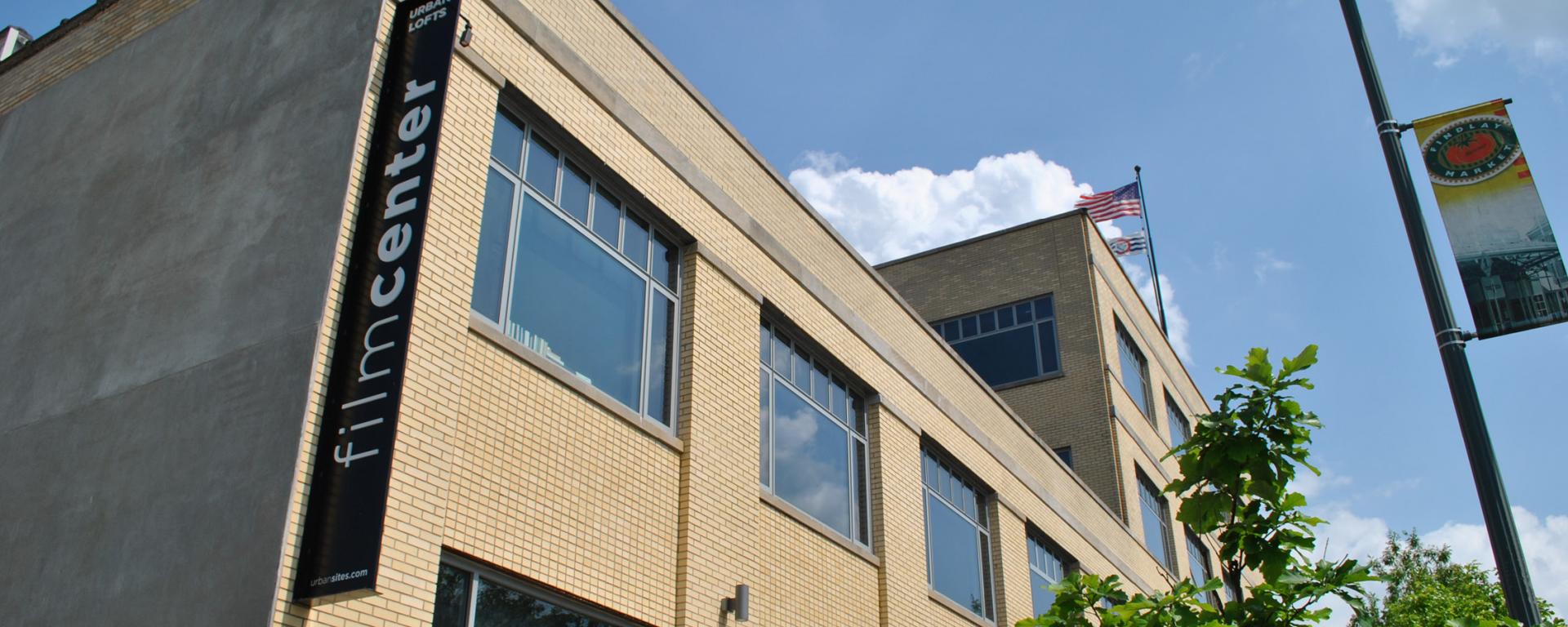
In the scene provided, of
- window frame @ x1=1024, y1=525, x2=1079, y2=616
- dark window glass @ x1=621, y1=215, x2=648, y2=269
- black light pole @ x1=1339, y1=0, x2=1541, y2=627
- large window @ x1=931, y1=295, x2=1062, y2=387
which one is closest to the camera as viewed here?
black light pole @ x1=1339, y1=0, x2=1541, y2=627

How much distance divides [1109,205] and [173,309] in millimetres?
28454

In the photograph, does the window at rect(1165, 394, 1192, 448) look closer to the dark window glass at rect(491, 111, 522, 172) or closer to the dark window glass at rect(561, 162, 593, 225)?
the dark window glass at rect(561, 162, 593, 225)

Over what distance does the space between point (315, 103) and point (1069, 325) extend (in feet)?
79.0

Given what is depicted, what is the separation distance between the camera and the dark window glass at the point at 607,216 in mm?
12685

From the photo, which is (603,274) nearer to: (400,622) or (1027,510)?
(400,622)

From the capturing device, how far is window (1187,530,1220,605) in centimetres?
3531

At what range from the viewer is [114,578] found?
29.9ft

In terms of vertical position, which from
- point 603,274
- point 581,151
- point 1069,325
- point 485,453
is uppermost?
point 1069,325

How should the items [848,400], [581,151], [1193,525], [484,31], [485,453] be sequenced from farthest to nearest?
[848,400] → [581,151] → [484,31] → [485,453] → [1193,525]

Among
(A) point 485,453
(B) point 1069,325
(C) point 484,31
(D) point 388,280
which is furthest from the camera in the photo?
(B) point 1069,325

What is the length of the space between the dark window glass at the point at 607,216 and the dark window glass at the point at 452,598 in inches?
156

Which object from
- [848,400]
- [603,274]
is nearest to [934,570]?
[848,400]

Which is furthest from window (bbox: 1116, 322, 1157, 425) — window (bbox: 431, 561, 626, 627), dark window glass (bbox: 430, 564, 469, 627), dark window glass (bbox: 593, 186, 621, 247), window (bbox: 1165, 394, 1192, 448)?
dark window glass (bbox: 430, 564, 469, 627)

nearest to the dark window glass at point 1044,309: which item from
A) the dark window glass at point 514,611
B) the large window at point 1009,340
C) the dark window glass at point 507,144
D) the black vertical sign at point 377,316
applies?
the large window at point 1009,340
